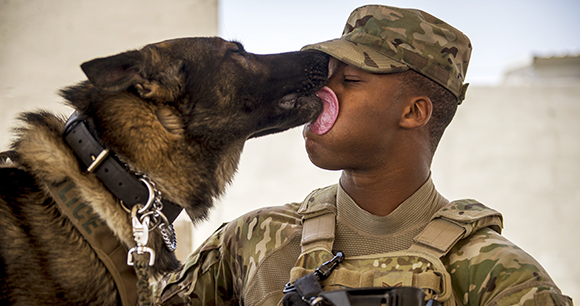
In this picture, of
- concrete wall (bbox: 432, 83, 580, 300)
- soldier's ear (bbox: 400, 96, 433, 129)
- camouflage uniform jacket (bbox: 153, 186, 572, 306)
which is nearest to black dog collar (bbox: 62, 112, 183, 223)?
camouflage uniform jacket (bbox: 153, 186, 572, 306)

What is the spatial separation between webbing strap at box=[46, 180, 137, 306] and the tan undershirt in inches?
24.5

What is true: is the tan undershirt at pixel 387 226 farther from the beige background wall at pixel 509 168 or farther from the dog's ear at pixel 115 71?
the beige background wall at pixel 509 168

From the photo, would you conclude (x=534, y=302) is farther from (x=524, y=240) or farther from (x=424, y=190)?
(x=524, y=240)

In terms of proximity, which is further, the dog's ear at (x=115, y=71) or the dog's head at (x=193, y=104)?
the dog's head at (x=193, y=104)

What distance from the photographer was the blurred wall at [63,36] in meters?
3.06

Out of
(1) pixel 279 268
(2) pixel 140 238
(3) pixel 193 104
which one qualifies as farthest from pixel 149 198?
(1) pixel 279 268

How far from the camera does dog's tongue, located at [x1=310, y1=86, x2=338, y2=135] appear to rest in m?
1.43

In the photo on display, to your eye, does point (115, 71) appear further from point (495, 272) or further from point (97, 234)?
point (495, 272)

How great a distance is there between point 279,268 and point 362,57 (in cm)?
70

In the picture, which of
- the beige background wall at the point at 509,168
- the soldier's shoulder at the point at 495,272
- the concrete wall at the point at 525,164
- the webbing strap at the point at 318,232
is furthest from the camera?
the concrete wall at the point at 525,164

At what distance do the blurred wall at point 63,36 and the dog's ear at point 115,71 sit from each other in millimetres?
1895

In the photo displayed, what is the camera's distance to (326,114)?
1473mm

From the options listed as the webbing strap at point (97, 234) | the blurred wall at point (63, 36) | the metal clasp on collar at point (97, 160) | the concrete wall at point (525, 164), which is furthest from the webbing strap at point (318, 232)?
the concrete wall at point (525, 164)

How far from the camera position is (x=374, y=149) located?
1.42m
